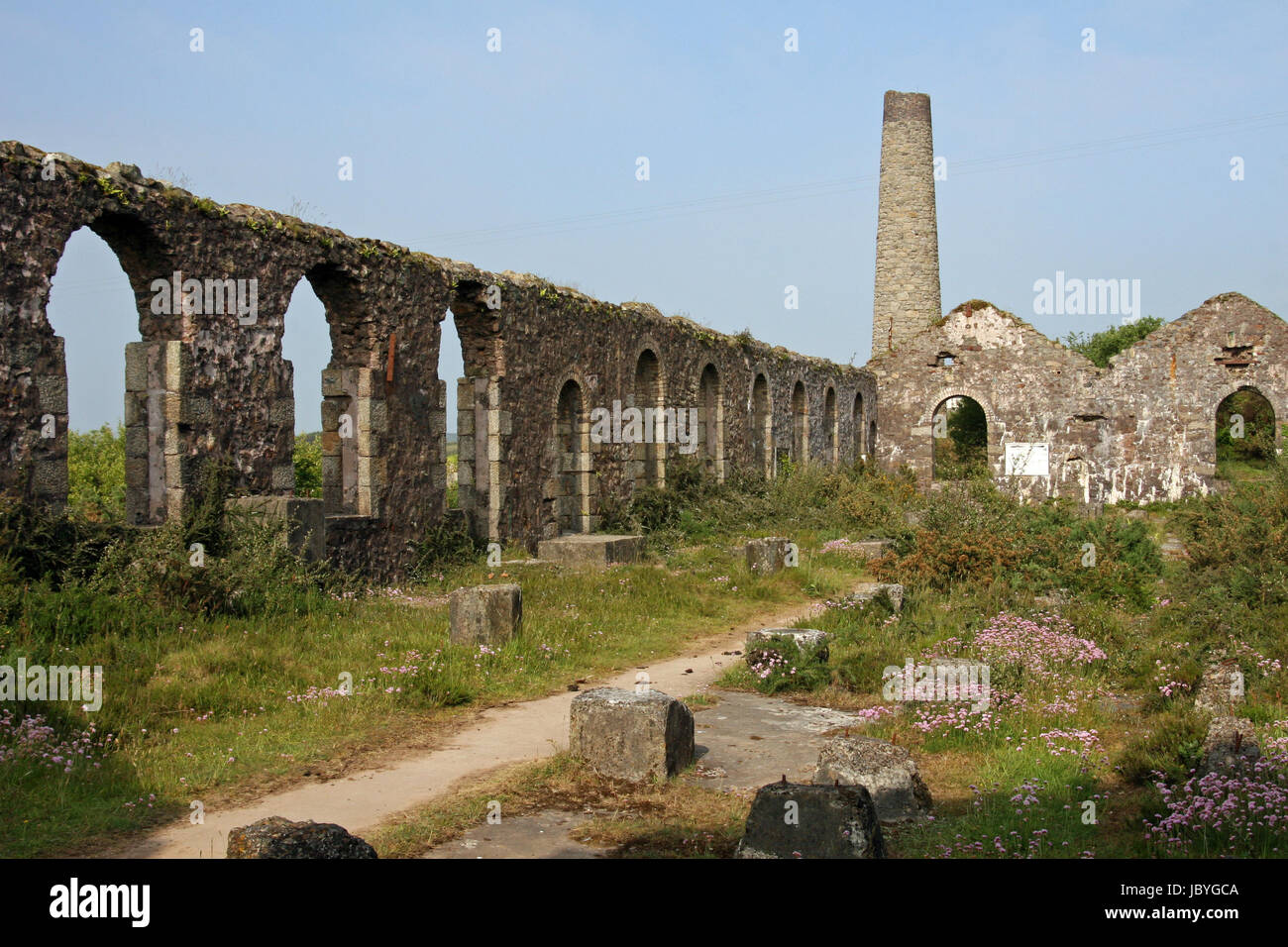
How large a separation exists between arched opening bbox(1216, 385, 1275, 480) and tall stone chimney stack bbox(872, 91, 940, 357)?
27.4ft

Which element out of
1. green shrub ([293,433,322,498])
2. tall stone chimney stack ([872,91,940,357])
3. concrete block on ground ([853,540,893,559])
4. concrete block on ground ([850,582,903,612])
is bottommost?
concrete block on ground ([850,582,903,612])

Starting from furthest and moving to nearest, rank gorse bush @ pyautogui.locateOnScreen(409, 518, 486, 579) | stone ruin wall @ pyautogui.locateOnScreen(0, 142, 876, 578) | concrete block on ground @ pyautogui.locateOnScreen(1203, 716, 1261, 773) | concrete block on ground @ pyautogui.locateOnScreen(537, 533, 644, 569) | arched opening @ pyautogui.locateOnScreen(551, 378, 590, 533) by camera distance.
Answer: arched opening @ pyautogui.locateOnScreen(551, 378, 590, 533) < concrete block on ground @ pyautogui.locateOnScreen(537, 533, 644, 569) < gorse bush @ pyautogui.locateOnScreen(409, 518, 486, 579) < stone ruin wall @ pyautogui.locateOnScreen(0, 142, 876, 578) < concrete block on ground @ pyautogui.locateOnScreen(1203, 716, 1261, 773)

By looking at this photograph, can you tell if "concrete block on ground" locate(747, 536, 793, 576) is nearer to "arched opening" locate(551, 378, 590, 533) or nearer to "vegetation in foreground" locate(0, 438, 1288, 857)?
"vegetation in foreground" locate(0, 438, 1288, 857)

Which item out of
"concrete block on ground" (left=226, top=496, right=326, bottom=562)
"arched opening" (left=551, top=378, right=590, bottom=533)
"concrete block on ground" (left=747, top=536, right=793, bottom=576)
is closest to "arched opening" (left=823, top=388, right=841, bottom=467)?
"arched opening" (left=551, top=378, right=590, bottom=533)

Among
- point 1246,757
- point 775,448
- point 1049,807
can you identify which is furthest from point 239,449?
point 775,448

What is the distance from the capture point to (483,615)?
8.62 meters

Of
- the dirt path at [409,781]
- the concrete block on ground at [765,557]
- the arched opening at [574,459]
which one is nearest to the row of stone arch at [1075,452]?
the arched opening at [574,459]

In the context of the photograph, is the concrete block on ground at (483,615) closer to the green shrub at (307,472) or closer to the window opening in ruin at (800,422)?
the green shrub at (307,472)

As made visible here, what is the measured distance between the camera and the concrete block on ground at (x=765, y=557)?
13.3 m

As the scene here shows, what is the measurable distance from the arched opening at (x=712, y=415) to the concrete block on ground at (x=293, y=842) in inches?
679

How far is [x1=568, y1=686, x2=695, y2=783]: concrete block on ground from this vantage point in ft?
18.9

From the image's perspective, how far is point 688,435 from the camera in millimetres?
19875

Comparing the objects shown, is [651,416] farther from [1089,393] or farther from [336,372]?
[1089,393]

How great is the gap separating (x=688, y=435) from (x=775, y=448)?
16.9 feet
